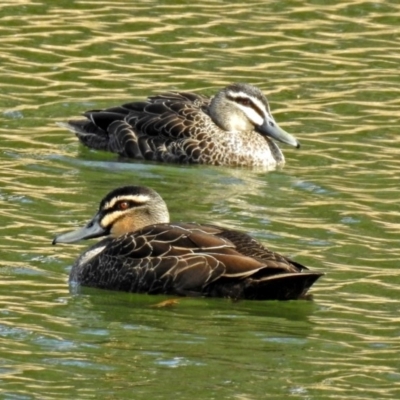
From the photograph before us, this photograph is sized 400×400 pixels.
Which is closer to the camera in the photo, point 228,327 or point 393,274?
point 228,327

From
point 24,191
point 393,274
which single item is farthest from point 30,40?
point 393,274

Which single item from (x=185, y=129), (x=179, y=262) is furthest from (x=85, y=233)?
(x=185, y=129)

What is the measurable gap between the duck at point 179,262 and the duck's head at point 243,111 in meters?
5.05

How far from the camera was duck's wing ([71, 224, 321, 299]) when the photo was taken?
13602mm

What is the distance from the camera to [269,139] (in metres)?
19.8

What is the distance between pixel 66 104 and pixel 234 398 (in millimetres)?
9986

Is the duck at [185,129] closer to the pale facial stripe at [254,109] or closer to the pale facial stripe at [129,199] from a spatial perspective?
the pale facial stripe at [254,109]

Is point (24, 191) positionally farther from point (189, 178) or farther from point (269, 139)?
point (269, 139)

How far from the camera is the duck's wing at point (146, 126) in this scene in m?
19.5

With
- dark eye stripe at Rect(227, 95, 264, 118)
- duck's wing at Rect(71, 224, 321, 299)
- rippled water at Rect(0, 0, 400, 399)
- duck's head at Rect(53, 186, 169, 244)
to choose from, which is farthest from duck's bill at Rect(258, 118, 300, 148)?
duck's wing at Rect(71, 224, 321, 299)

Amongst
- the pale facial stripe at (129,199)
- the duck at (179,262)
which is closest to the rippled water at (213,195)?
the duck at (179,262)

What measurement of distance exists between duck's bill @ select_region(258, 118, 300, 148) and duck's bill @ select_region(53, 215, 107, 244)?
4.60 m

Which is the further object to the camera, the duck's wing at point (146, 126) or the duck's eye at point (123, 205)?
the duck's wing at point (146, 126)

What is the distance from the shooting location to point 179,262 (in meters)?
13.9
